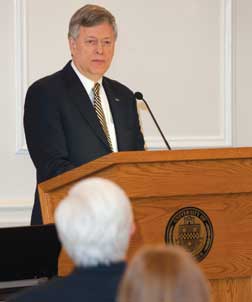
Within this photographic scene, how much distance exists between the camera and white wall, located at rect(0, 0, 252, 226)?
5.63m

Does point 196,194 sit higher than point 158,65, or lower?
lower

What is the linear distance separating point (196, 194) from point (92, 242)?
5.43 feet

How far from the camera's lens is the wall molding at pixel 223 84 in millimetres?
5621

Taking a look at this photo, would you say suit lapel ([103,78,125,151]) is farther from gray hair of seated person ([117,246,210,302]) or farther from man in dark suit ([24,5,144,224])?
gray hair of seated person ([117,246,210,302])

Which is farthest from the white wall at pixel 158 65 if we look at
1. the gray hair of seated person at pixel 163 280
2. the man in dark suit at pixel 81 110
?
the gray hair of seated person at pixel 163 280

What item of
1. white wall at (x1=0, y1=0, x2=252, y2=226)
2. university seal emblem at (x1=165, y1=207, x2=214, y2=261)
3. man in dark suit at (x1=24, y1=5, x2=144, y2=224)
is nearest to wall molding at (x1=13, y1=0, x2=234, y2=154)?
white wall at (x1=0, y1=0, x2=252, y2=226)

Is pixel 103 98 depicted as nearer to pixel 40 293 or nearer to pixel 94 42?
pixel 94 42

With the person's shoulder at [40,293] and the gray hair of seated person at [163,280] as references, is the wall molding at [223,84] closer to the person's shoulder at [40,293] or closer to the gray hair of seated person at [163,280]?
the person's shoulder at [40,293]

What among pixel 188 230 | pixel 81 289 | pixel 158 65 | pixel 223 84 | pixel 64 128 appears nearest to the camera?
pixel 81 289

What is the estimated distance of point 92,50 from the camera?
Result: 4277 mm

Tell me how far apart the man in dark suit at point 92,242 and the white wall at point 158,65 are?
145 inches

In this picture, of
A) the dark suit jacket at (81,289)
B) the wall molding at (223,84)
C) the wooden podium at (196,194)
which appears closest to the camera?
the dark suit jacket at (81,289)

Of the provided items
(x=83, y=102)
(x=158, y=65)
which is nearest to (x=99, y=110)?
(x=83, y=102)

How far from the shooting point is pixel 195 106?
6.20 meters
